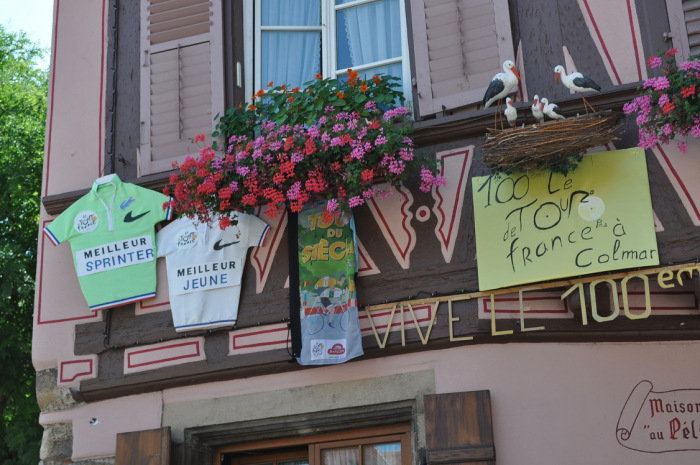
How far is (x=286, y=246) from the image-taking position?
23.9ft

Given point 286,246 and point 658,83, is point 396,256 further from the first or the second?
point 658,83

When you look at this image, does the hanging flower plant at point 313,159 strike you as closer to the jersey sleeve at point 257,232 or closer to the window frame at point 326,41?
the jersey sleeve at point 257,232

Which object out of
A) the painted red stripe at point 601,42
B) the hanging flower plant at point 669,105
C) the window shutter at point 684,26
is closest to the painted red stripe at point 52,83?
the painted red stripe at point 601,42

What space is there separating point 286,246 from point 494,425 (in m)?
1.69

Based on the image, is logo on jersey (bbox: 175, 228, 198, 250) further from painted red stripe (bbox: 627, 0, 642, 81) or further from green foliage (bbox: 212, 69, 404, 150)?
painted red stripe (bbox: 627, 0, 642, 81)

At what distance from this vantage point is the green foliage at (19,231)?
10.4 m

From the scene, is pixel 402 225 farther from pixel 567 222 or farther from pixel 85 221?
pixel 85 221

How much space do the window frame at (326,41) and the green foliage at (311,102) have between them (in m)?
0.29

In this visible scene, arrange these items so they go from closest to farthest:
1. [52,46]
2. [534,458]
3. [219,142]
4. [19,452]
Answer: [534,458]
[219,142]
[52,46]
[19,452]

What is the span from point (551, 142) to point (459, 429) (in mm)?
1577


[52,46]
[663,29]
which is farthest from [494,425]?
[52,46]

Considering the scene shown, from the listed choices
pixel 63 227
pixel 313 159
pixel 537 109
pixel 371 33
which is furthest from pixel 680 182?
pixel 63 227

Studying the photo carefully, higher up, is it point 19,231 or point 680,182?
point 19,231

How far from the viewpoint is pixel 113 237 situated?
7.68 metres
